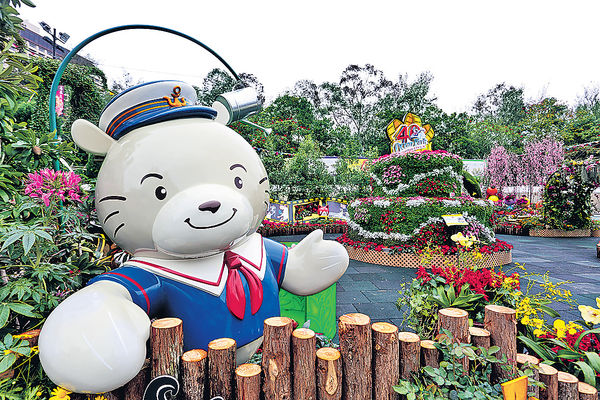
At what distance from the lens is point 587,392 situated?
167 cm

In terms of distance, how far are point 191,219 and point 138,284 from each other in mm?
451

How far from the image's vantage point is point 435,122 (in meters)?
30.3

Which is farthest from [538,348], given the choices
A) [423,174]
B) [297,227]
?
[297,227]

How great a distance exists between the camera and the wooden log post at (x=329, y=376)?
62.3 inches

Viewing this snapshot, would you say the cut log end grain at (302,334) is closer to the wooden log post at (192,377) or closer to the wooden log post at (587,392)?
the wooden log post at (192,377)

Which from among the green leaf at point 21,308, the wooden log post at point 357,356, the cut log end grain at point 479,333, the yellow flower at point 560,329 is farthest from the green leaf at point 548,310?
the green leaf at point 21,308

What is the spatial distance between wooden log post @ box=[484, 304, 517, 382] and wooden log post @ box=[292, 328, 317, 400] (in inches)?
39.8

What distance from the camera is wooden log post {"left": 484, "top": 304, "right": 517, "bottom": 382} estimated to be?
5.72 ft

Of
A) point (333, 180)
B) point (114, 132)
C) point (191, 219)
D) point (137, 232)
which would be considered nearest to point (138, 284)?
point (137, 232)

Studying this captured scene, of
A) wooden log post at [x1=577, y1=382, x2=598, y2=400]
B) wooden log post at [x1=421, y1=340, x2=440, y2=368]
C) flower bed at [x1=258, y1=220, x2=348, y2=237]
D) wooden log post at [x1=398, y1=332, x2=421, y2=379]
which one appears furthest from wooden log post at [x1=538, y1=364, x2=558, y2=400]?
flower bed at [x1=258, y1=220, x2=348, y2=237]

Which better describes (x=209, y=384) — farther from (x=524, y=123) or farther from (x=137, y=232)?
(x=524, y=123)

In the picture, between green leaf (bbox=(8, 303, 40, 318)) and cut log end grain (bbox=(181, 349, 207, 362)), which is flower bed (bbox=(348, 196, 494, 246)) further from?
green leaf (bbox=(8, 303, 40, 318))

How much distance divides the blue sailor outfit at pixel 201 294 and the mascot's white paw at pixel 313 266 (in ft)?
1.59

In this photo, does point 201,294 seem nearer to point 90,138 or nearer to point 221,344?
point 221,344
